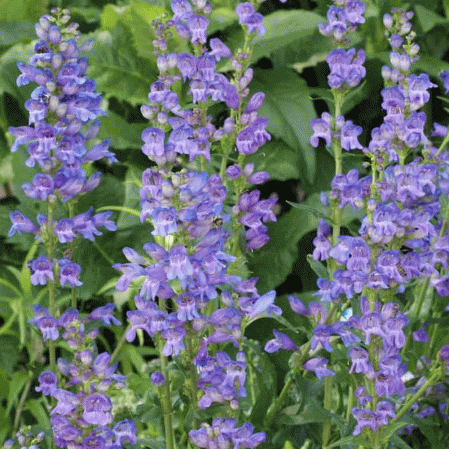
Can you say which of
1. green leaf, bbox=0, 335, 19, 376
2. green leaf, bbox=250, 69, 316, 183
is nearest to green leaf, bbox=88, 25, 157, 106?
green leaf, bbox=250, 69, 316, 183

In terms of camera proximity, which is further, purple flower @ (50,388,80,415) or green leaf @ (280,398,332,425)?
green leaf @ (280,398,332,425)

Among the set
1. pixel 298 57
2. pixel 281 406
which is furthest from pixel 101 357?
pixel 298 57

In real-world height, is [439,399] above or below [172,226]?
below

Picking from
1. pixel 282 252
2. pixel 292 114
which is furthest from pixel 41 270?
pixel 292 114

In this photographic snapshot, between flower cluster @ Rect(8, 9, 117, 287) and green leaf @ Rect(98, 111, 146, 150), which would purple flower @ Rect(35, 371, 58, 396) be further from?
green leaf @ Rect(98, 111, 146, 150)

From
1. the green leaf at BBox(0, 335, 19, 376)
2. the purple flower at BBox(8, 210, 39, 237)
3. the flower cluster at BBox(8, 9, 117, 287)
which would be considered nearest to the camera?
the flower cluster at BBox(8, 9, 117, 287)

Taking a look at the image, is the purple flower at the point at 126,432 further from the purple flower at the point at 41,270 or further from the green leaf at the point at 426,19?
the green leaf at the point at 426,19

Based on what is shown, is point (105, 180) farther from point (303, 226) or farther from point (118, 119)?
point (303, 226)

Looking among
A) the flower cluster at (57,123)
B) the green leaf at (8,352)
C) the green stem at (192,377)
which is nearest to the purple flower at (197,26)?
the flower cluster at (57,123)
